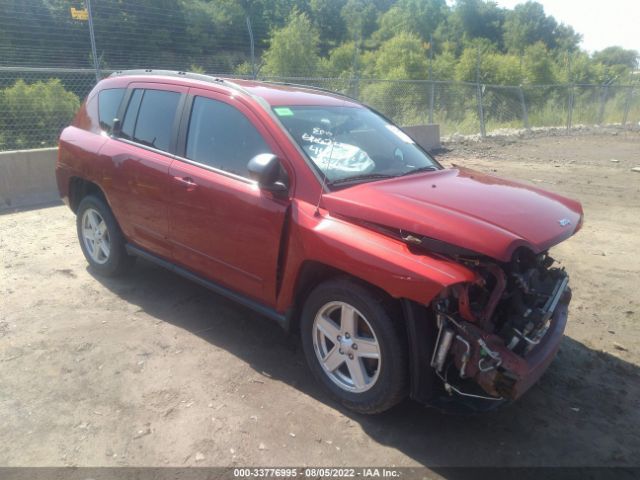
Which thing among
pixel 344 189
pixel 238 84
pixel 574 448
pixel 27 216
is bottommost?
pixel 27 216

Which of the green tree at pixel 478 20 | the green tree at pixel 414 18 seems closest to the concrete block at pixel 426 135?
the green tree at pixel 414 18

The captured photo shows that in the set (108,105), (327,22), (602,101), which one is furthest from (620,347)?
(602,101)

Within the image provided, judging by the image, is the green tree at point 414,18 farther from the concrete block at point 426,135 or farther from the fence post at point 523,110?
the concrete block at point 426,135

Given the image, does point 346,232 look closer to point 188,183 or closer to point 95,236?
point 188,183

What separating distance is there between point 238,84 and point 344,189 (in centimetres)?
138

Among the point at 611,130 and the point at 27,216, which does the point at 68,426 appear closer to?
the point at 27,216

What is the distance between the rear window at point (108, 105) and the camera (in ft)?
15.9

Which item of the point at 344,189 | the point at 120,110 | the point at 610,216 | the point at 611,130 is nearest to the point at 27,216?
the point at 120,110

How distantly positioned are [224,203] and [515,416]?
7.60 ft

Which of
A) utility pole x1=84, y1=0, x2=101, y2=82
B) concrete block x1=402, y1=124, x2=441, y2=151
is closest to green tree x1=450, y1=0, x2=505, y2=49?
concrete block x1=402, y1=124, x2=441, y2=151

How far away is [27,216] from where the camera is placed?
7.31 m

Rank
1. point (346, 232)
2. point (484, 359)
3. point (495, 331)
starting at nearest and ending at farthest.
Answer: point (484, 359) < point (495, 331) < point (346, 232)

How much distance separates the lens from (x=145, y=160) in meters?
4.29

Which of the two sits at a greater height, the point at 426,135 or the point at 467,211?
the point at 467,211
